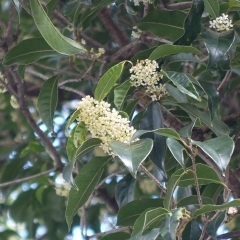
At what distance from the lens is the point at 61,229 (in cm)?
218

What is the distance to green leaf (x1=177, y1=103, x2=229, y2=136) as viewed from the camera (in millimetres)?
1403

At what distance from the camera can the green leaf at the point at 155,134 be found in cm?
130

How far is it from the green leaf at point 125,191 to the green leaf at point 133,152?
0.51 meters

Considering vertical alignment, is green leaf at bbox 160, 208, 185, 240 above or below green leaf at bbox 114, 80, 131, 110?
below

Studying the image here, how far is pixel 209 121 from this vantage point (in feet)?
4.68

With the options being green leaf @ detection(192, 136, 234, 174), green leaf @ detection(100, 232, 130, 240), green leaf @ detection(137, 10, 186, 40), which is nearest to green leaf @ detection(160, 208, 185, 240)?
green leaf @ detection(192, 136, 234, 174)

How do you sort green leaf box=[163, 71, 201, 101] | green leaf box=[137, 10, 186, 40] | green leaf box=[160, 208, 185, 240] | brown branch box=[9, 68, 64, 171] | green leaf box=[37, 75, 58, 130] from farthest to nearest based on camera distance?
brown branch box=[9, 68, 64, 171], green leaf box=[37, 75, 58, 130], green leaf box=[137, 10, 186, 40], green leaf box=[163, 71, 201, 101], green leaf box=[160, 208, 185, 240]

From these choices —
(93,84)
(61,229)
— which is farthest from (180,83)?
(61,229)

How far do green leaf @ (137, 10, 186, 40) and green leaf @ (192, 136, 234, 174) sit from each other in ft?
1.56

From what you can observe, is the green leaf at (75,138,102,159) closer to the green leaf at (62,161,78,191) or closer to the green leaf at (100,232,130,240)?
the green leaf at (62,161,78,191)

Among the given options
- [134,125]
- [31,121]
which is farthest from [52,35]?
[31,121]

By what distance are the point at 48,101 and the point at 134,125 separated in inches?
10.1

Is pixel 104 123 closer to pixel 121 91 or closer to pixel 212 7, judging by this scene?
pixel 121 91

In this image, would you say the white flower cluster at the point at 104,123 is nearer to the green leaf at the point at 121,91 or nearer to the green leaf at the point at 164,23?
the green leaf at the point at 121,91
